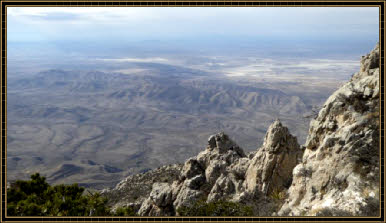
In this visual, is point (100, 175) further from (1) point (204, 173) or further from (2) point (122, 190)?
(1) point (204, 173)

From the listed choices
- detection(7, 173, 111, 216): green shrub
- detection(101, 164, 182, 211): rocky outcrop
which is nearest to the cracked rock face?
detection(7, 173, 111, 216): green shrub

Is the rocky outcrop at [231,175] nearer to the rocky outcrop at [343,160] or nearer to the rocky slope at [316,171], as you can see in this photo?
the rocky slope at [316,171]

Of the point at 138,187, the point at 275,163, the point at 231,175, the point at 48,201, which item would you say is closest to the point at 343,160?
the point at 275,163

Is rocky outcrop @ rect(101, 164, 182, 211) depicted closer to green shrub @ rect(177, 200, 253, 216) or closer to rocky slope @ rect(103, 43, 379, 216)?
rocky slope @ rect(103, 43, 379, 216)

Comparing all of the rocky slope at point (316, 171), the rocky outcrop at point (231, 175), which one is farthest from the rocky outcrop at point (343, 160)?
the rocky outcrop at point (231, 175)

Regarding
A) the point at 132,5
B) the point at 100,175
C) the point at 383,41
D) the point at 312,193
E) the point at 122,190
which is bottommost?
the point at 100,175

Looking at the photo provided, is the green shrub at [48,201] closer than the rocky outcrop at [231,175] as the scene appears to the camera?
Yes

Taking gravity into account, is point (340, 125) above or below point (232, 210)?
above

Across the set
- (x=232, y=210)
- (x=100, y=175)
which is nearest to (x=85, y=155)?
(x=100, y=175)
